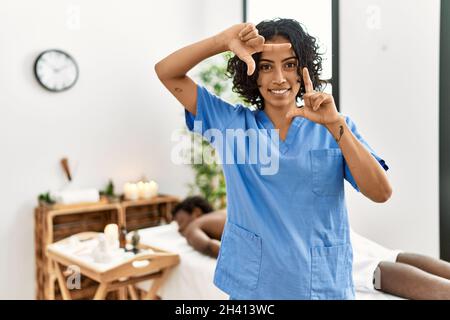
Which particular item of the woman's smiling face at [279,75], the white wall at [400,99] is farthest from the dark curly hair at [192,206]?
the woman's smiling face at [279,75]

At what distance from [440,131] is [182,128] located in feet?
5.40

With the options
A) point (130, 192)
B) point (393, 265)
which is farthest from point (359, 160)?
point (130, 192)

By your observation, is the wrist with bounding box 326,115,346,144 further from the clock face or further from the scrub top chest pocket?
the clock face

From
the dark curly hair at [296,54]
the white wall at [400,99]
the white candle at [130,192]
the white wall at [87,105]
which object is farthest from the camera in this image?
the white candle at [130,192]

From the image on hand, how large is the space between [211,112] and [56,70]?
1.72 meters

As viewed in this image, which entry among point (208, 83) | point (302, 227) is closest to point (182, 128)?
point (208, 83)

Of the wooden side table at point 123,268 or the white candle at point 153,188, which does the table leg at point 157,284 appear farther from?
the white candle at point 153,188

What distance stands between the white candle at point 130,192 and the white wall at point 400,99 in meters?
1.30

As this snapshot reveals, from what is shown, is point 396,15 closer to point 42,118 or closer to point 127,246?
point 127,246

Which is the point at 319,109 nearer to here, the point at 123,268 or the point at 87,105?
the point at 123,268

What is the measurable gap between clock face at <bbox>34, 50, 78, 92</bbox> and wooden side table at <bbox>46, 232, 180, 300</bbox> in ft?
2.90

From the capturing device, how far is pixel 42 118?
2.15 meters

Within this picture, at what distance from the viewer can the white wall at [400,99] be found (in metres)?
1.47

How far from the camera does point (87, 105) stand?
2.31m
